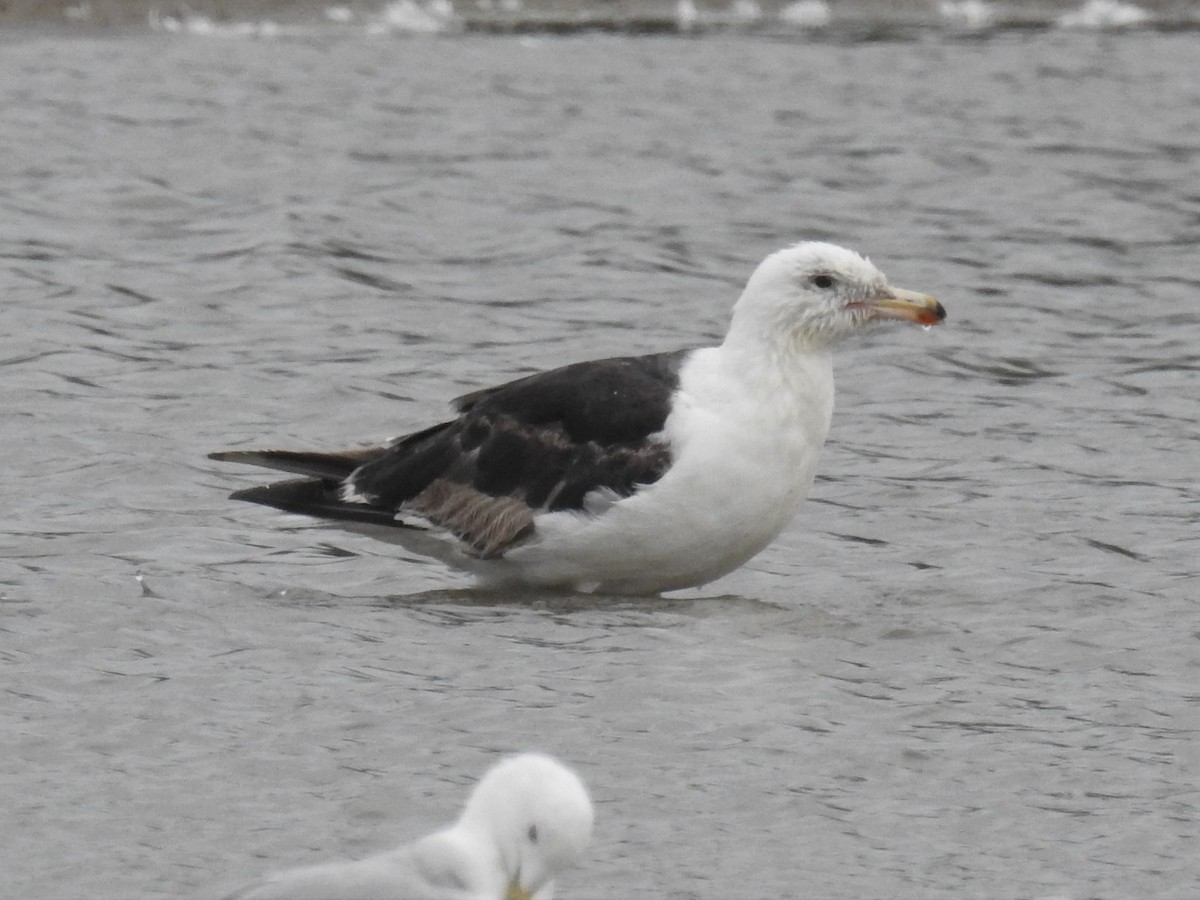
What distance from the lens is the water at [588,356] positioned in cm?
623

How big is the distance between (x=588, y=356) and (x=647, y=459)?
4635 mm

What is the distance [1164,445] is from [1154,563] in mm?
1891

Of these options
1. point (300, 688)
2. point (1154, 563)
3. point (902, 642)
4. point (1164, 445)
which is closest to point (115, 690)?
point (300, 688)

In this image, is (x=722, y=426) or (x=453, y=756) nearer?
(x=453, y=756)

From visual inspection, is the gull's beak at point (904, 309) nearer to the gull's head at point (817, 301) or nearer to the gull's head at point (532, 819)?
the gull's head at point (817, 301)

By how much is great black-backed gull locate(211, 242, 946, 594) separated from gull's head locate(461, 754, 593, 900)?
312 cm

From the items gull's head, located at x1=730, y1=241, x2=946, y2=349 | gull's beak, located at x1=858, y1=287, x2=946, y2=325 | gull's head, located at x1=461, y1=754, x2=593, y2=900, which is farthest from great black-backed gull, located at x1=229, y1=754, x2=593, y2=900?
gull's beak, located at x1=858, y1=287, x2=946, y2=325

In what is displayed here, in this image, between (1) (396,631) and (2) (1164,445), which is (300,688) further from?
(2) (1164,445)

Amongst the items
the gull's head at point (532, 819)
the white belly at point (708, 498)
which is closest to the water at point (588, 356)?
the white belly at point (708, 498)

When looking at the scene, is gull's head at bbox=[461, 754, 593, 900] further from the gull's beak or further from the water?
the gull's beak

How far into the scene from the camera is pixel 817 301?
8180mm

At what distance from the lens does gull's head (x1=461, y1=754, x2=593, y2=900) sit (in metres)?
4.70

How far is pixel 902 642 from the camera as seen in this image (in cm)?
795

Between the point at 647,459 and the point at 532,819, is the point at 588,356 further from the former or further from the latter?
the point at 532,819
